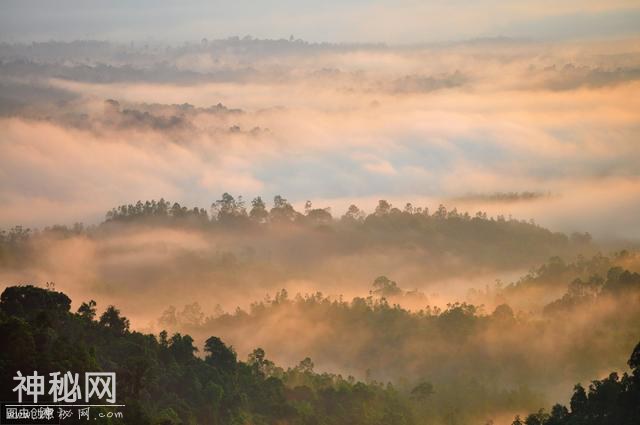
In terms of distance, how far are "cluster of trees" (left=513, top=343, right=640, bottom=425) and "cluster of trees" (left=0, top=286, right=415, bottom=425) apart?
51.6 ft

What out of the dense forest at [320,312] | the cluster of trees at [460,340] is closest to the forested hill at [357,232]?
the dense forest at [320,312]

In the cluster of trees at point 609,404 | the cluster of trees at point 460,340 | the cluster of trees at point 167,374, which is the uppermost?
the cluster of trees at point 460,340

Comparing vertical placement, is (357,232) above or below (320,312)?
above

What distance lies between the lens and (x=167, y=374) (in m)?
68.8

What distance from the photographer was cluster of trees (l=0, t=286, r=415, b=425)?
5519 cm

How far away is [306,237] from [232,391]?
332 feet

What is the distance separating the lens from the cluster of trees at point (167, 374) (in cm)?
5519

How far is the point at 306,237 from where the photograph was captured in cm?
17275

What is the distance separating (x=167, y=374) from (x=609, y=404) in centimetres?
2208

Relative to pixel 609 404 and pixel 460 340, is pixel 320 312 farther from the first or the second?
pixel 609 404

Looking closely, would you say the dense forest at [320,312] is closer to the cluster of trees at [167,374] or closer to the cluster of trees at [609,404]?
the cluster of trees at [167,374]

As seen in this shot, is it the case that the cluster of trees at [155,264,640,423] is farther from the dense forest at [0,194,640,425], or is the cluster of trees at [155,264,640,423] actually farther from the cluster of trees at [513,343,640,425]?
the cluster of trees at [513,343,640,425]

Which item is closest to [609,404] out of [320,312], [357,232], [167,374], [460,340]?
[167,374]

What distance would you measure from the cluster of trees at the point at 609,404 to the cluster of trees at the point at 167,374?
15727 millimetres
